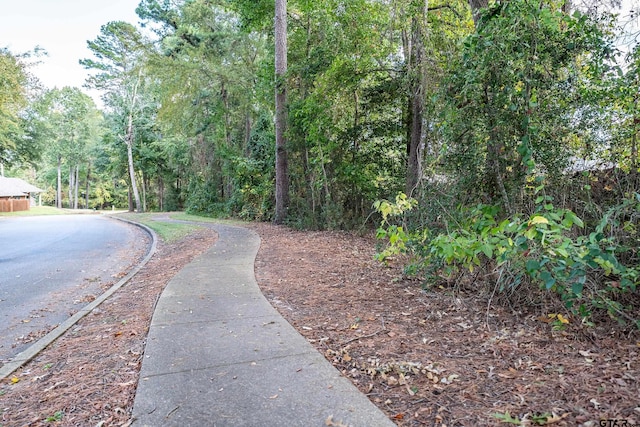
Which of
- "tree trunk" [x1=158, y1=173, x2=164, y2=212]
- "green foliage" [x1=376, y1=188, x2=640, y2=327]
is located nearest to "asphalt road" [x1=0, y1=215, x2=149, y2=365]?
"green foliage" [x1=376, y1=188, x2=640, y2=327]

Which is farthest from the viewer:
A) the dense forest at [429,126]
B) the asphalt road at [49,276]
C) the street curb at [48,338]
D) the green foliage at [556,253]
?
the asphalt road at [49,276]

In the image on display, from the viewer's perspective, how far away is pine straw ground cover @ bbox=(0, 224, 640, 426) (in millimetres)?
2303

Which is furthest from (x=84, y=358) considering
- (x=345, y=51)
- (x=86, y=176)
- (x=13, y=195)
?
(x=86, y=176)

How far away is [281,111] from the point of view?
1244cm

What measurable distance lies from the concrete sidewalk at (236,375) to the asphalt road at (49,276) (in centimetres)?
149

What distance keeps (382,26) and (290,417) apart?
892 centimetres

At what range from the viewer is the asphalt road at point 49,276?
4.48 meters

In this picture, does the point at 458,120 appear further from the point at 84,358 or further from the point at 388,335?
the point at 84,358

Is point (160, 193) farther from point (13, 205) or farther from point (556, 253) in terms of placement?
point (556, 253)

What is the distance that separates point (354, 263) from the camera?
6.64 m

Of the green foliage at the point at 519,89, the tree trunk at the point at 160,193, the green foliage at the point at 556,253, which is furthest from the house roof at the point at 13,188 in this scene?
the green foliage at the point at 519,89

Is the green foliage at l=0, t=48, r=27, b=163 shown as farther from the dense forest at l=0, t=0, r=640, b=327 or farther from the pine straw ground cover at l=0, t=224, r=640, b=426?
the pine straw ground cover at l=0, t=224, r=640, b=426

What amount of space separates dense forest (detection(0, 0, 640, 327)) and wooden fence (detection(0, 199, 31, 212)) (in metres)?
12.4

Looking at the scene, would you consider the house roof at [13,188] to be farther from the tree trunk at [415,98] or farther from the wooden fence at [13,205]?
the tree trunk at [415,98]
